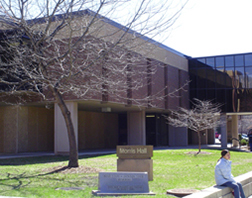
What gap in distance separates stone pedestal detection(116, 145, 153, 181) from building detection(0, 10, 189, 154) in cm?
554

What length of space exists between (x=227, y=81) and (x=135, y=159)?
2566cm

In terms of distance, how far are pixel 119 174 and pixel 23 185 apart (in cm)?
324

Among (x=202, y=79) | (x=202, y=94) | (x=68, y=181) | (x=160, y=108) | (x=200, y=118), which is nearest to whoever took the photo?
(x=68, y=181)

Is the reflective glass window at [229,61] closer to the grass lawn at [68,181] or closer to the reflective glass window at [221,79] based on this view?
the reflective glass window at [221,79]

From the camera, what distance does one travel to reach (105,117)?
3594cm

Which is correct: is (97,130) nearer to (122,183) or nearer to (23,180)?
(23,180)

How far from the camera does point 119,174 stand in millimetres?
8250

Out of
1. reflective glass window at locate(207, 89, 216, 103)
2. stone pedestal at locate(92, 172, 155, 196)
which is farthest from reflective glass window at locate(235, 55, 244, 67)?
stone pedestal at locate(92, 172, 155, 196)

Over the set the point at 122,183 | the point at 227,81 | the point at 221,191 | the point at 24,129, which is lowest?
the point at 221,191

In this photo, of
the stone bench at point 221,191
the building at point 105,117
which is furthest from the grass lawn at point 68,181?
the building at point 105,117

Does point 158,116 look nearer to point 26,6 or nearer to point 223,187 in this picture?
point 26,6

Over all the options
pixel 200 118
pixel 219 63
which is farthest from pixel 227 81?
pixel 200 118

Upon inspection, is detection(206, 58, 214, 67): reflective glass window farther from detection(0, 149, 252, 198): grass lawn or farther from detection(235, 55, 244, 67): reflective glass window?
detection(0, 149, 252, 198): grass lawn

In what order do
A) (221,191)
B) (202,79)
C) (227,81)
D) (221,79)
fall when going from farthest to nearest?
(202,79) < (221,79) < (227,81) < (221,191)
